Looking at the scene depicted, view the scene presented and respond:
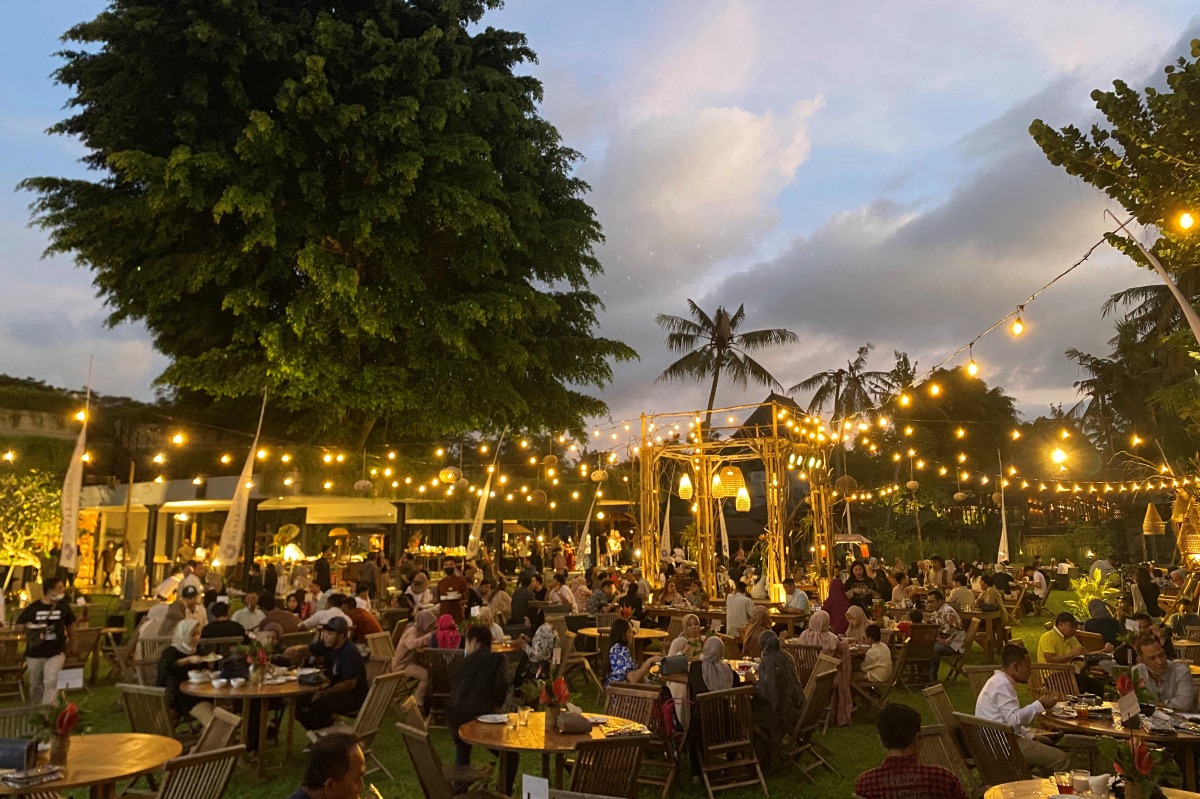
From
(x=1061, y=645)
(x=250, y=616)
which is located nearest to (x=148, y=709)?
(x=250, y=616)

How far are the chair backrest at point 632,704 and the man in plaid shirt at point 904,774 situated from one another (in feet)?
8.51

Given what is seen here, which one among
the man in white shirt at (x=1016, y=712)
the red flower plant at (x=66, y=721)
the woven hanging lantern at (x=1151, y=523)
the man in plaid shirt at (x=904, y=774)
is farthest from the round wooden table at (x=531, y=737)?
the woven hanging lantern at (x=1151, y=523)

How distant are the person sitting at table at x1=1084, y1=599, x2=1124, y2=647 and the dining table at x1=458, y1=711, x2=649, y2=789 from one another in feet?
23.5

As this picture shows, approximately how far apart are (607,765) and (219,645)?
5.71 m

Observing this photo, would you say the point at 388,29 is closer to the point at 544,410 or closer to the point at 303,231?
the point at 303,231

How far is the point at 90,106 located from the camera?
64.0 ft

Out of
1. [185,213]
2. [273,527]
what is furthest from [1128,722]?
[273,527]

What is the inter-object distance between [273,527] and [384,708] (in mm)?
24780

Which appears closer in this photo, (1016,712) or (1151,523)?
(1016,712)

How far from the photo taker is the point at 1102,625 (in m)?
10.5

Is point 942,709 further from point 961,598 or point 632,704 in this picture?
point 961,598

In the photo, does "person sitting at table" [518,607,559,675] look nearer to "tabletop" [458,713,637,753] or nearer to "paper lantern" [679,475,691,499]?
"tabletop" [458,713,637,753]

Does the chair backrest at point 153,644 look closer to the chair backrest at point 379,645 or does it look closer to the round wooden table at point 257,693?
the chair backrest at point 379,645

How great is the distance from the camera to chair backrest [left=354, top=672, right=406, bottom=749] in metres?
6.59
